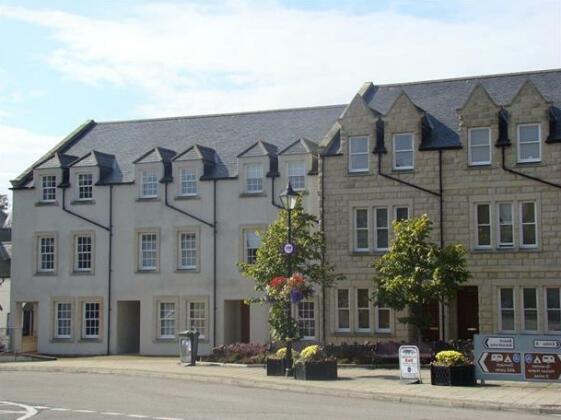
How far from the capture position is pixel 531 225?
34.2 m

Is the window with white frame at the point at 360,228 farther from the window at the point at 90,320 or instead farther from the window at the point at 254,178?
the window at the point at 90,320

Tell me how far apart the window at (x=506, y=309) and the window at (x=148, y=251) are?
1680cm

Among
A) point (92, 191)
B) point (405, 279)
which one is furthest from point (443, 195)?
point (92, 191)

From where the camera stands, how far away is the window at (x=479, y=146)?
35.0m

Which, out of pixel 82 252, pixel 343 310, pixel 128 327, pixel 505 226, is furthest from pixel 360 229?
pixel 82 252

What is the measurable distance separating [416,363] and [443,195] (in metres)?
12.1

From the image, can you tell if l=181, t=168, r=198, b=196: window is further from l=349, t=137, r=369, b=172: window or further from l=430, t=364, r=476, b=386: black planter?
l=430, t=364, r=476, b=386: black planter

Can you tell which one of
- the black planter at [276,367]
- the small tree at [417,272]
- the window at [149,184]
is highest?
the window at [149,184]

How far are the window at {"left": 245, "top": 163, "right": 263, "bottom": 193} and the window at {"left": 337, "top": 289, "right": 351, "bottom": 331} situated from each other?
6.62 metres

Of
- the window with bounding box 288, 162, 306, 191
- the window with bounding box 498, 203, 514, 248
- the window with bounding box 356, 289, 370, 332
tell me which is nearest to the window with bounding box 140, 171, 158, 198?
the window with bounding box 288, 162, 306, 191

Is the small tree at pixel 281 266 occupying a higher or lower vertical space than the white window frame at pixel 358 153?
lower

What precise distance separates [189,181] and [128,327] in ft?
26.8

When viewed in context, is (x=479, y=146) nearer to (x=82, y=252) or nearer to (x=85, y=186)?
(x=85, y=186)

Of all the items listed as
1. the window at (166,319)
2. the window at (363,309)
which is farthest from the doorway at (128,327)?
the window at (363,309)
